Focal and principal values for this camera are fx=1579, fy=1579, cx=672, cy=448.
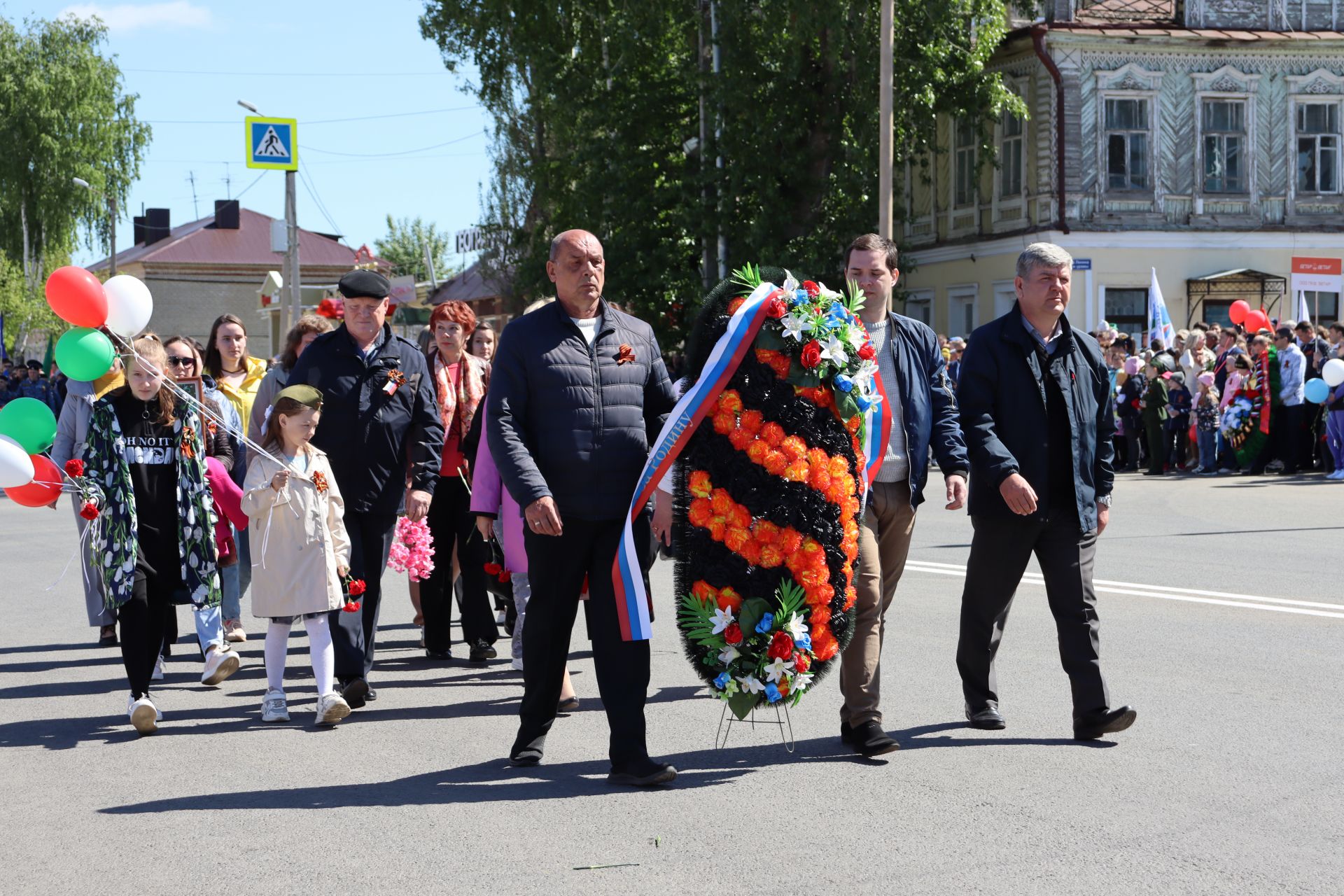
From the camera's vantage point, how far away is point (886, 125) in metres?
25.3

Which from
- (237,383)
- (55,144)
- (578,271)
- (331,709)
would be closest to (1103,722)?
(578,271)

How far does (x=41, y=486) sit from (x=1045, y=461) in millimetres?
4995

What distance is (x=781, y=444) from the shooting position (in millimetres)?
6293

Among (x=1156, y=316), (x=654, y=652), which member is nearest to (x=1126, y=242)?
(x=1156, y=316)

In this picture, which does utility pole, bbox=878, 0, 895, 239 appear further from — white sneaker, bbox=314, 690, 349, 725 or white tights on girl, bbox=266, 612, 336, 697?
white sneaker, bbox=314, 690, 349, 725

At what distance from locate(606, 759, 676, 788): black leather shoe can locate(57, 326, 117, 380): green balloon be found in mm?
3337

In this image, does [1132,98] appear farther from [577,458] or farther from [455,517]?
[577,458]

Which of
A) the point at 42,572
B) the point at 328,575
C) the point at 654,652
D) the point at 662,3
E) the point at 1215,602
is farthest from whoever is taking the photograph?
the point at 662,3

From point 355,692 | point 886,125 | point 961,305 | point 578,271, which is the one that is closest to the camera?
point 578,271

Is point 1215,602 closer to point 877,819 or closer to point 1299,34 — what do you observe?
point 877,819

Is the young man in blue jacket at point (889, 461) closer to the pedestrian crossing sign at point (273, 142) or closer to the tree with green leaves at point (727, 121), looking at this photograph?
the pedestrian crossing sign at point (273, 142)

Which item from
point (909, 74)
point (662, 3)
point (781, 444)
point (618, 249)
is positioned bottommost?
point (781, 444)

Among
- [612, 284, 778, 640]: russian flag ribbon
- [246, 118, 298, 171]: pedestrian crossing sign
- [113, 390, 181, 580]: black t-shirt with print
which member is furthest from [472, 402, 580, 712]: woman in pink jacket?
[246, 118, 298, 171]: pedestrian crossing sign

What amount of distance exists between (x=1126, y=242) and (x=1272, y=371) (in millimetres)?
12783
